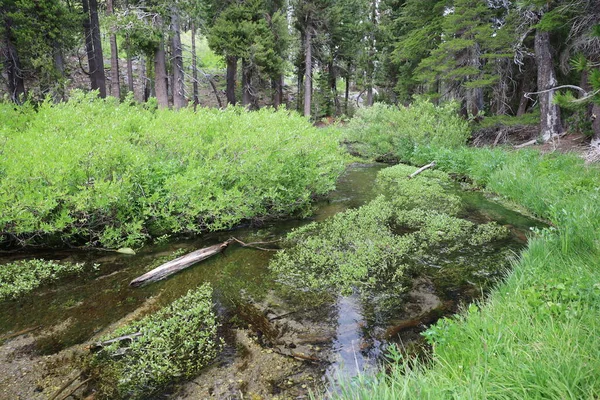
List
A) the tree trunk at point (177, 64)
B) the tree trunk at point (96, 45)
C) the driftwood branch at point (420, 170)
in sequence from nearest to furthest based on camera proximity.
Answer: the driftwood branch at point (420, 170) < the tree trunk at point (177, 64) < the tree trunk at point (96, 45)

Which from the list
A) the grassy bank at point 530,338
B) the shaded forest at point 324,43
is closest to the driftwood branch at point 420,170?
the shaded forest at point 324,43

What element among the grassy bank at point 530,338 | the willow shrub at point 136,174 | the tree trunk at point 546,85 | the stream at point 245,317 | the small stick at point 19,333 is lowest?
the stream at point 245,317

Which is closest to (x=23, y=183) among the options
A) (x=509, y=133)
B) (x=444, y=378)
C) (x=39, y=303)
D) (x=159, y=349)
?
(x=39, y=303)

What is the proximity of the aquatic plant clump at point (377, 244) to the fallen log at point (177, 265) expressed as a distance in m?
1.04

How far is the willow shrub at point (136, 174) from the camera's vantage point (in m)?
4.70

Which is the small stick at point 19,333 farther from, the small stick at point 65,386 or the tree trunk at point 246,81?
the tree trunk at point 246,81

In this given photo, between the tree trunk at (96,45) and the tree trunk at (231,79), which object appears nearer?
the tree trunk at (96,45)

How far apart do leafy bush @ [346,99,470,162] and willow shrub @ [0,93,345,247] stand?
308 inches

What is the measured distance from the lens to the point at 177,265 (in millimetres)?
4973

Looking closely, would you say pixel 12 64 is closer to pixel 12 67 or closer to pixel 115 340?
pixel 12 67

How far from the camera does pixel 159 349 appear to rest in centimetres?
328

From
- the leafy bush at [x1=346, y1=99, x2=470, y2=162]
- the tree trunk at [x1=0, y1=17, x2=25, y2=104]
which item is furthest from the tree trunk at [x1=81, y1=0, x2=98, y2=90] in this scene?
the leafy bush at [x1=346, y1=99, x2=470, y2=162]

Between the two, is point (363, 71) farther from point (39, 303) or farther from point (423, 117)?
point (39, 303)

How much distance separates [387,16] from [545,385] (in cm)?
3196
